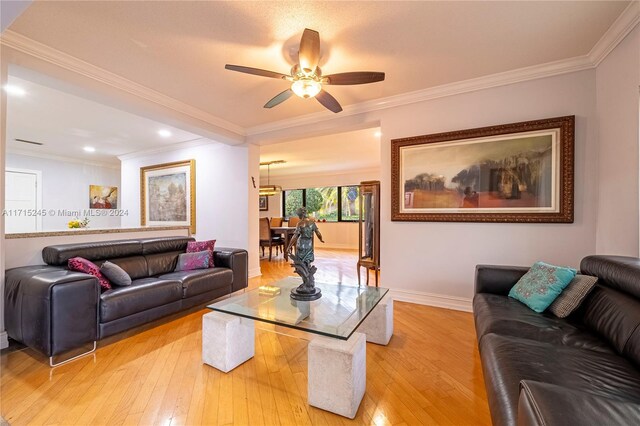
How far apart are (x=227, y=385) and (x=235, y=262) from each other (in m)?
1.85

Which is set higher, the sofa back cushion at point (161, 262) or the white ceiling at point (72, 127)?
the white ceiling at point (72, 127)

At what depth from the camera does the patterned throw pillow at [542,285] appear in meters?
1.83

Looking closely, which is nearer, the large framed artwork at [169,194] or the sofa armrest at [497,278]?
the sofa armrest at [497,278]

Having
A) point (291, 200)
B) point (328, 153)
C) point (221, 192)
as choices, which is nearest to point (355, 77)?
point (221, 192)

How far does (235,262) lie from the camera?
3.45m

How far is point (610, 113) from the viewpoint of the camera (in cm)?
229

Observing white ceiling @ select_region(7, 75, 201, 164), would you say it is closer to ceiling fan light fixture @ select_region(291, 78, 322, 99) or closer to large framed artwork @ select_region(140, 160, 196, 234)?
large framed artwork @ select_region(140, 160, 196, 234)

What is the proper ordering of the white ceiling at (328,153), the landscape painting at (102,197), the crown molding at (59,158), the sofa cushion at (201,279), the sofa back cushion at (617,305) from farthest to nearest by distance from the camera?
the landscape painting at (102,197) < the crown molding at (59,158) < the white ceiling at (328,153) < the sofa cushion at (201,279) < the sofa back cushion at (617,305)

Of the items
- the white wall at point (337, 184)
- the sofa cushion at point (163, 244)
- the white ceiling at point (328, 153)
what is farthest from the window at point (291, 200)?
the sofa cushion at point (163, 244)

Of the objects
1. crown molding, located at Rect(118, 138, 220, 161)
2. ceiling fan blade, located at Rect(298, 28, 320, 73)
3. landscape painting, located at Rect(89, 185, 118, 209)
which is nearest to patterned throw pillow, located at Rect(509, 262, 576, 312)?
ceiling fan blade, located at Rect(298, 28, 320, 73)

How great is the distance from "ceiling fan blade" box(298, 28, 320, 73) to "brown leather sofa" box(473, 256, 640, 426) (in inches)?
84.5

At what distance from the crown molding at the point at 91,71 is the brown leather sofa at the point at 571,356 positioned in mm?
3781

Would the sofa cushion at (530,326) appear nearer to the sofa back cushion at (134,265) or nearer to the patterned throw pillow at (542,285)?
the patterned throw pillow at (542,285)

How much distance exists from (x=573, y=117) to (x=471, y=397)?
8.71ft
